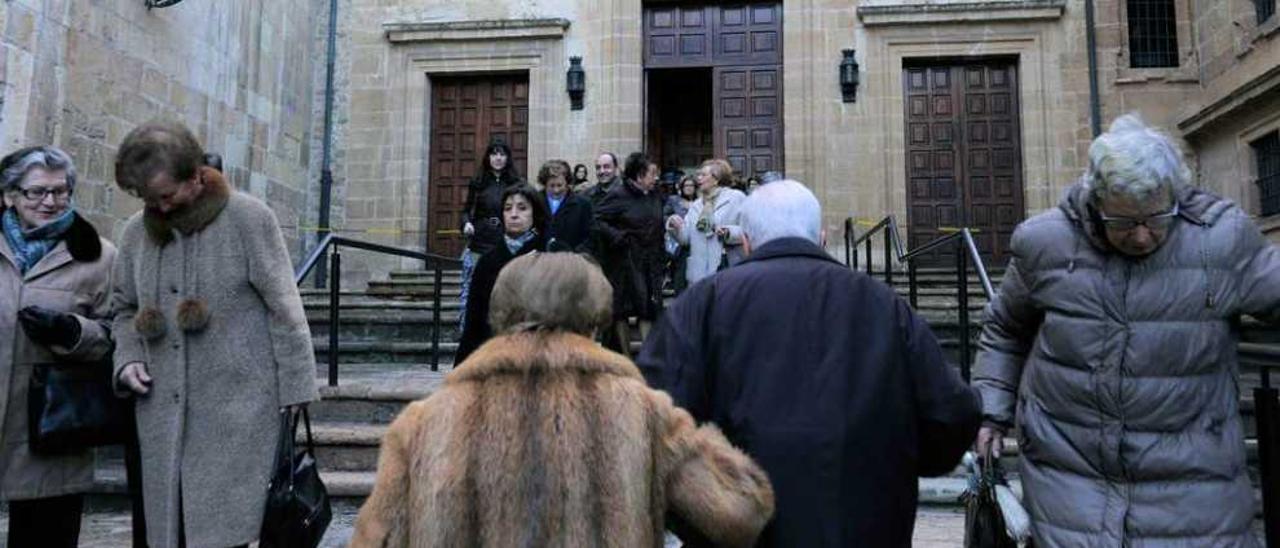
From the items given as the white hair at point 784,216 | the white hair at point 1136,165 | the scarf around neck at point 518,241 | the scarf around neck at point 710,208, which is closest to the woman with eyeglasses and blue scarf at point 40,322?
the scarf around neck at point 518,241

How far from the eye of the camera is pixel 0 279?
9.21ft

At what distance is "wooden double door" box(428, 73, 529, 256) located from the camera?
12.0m

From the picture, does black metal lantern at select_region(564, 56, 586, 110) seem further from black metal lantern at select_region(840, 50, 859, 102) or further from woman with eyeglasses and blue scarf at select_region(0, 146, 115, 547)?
woman with eyeglasses and blue scarf at select_region(0, 146, 115, 547)

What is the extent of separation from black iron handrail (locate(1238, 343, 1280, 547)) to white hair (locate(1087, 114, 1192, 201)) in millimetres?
828

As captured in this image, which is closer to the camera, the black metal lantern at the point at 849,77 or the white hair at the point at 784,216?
the white hair at the point at 784,216

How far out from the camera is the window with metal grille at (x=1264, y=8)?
9.44m

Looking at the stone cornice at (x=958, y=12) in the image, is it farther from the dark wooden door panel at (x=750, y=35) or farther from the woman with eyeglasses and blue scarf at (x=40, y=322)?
the woman with eyeglasses and blue scarf at (x=40, y=322)

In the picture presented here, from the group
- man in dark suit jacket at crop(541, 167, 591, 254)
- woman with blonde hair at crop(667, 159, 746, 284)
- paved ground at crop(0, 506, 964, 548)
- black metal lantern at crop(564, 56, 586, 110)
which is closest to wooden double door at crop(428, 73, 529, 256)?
black metal lantern at crop(564, 56, 586, 110)

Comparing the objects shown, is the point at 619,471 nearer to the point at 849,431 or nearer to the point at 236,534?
the point at 849,431

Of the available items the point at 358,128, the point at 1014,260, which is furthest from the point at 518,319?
the point at 358,128

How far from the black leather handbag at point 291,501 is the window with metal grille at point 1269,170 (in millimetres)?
10561

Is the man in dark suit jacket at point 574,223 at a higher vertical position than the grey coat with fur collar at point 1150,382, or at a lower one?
higher

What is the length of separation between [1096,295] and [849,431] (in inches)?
30.3

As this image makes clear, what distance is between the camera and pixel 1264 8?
9.59 meters
